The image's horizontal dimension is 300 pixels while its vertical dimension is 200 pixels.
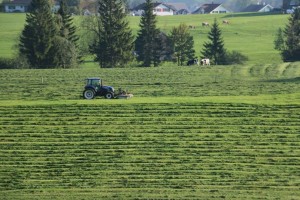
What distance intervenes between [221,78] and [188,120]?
18.1m

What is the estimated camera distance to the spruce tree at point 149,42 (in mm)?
75938

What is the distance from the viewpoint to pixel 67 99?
41781mm

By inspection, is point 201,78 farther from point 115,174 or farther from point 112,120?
point 115,174

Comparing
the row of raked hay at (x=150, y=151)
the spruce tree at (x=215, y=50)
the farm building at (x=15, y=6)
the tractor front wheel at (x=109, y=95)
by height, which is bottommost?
the row of raked hay at (x=150, y=151)

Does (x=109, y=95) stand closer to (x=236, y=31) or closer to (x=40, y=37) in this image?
(x=40, y=37)

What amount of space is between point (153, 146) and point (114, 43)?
1670 inches

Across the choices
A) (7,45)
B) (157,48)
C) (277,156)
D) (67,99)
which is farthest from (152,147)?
(7,45)

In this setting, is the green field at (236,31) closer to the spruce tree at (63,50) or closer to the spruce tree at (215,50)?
the spruce tree at (215,50)

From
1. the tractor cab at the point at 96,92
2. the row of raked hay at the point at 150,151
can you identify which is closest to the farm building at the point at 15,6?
the tractor cab at the point at 96,92

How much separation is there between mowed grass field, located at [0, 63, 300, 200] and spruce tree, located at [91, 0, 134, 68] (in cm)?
2984

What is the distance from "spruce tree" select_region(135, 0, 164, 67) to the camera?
75.9m

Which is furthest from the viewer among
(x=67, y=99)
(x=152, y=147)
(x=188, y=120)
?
(x=67, y=99)

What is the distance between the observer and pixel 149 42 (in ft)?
252

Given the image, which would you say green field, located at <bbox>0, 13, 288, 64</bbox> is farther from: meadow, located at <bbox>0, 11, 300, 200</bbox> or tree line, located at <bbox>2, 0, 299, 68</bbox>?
meadow, located at <bbox>0, 11, 300, 200</bbox>
